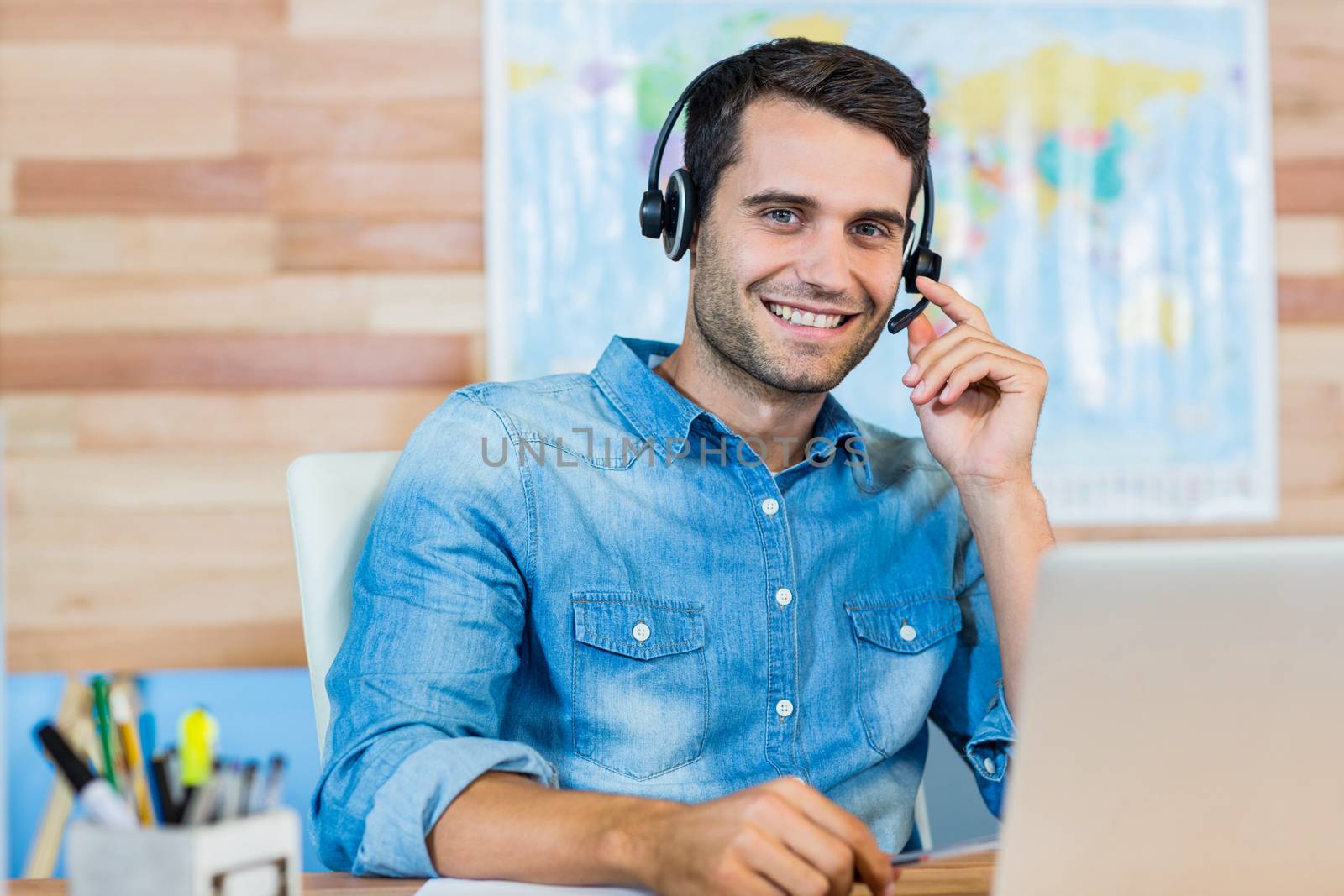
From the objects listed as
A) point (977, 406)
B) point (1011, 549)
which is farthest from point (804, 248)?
point (1011, 549)

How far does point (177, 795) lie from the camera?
589mm

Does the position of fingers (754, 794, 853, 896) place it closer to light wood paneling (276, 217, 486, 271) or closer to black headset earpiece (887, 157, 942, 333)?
black headset earpiece (887, 157, 942, 333)

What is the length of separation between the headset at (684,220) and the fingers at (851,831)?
65 centimetres

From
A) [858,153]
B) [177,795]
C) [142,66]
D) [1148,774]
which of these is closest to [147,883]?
[177,795]

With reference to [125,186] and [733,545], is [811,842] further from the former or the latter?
[125,186]

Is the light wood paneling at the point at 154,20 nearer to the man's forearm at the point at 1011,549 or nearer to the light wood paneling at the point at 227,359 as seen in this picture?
the light wood paneling at the point at 227,359

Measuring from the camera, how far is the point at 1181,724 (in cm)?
57

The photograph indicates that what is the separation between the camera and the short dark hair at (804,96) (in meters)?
1.26

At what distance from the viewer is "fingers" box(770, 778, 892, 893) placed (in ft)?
2.29

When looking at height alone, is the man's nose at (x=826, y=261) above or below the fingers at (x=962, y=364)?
above

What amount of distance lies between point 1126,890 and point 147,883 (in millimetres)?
480

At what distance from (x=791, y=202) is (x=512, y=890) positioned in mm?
749

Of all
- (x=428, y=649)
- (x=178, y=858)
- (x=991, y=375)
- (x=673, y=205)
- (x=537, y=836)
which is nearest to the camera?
(x=178, y=858)

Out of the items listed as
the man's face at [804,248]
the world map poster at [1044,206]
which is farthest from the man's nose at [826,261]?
the world map poster at [1044,206]
